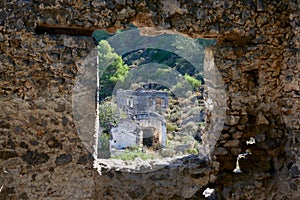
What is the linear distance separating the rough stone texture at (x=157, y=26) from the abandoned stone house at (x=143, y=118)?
1.53 metres

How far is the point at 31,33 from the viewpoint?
315 cm

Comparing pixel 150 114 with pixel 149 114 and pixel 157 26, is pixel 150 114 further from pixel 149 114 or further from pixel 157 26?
pixel 157 26

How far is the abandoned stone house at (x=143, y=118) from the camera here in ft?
16.8

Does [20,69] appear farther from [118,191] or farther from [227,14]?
[227,14]

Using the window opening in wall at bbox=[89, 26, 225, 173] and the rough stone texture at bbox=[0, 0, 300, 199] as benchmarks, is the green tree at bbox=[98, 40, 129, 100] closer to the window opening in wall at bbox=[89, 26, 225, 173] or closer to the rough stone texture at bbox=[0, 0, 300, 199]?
the window opening in wall at bbox=[89, 26, 225, 173]

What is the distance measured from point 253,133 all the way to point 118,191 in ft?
4.44

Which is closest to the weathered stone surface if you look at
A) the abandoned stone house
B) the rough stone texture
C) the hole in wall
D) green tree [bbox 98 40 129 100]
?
the rough stone texture

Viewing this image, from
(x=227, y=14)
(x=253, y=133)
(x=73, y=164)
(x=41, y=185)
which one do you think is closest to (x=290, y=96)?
(x=253, y=133)

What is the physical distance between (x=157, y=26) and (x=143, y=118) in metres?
1.88

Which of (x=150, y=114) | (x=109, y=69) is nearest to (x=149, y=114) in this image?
(x=150, y=114)

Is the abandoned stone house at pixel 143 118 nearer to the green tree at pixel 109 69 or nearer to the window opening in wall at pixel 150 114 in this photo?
the window opening in wall at pixel 150 114

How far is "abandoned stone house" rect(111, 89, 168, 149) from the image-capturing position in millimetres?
5121

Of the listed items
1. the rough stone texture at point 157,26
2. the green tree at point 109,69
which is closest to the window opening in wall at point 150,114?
the rough stone texture at point 157,26

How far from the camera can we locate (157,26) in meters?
3.41
